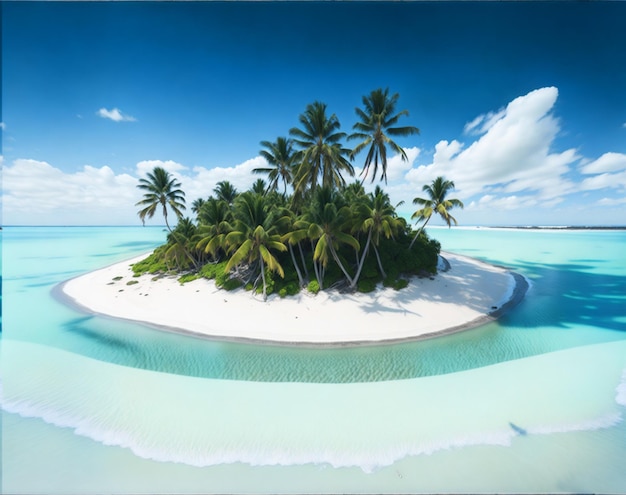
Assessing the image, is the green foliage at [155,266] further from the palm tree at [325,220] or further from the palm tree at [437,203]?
the palm tree at [437,203]

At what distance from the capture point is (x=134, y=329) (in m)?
12.8

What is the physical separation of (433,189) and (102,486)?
860 inches

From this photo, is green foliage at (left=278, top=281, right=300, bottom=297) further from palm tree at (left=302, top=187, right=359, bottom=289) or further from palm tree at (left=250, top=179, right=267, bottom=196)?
palm tree at (left=250, top=179, right=267, bottom=196)

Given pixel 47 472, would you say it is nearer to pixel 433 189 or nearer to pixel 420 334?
pixel 420 334

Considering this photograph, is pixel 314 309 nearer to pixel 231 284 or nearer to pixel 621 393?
pixel 231 284

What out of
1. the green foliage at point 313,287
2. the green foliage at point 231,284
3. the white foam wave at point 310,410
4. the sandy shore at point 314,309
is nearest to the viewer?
the white foam wave at point 310,410

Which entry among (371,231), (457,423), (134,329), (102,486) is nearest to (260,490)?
(102,486)

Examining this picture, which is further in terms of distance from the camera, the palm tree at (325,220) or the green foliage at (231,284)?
the green foliage at (231,284)

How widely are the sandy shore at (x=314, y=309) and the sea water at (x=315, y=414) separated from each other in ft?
3.42

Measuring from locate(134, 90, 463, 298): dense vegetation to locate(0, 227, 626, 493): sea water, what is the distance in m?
6.06

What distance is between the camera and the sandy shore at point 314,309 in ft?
38.7

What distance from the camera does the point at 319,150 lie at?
58.4ft

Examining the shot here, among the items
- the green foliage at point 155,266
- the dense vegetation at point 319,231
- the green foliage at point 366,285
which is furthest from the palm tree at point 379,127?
the green foliage at point 155,266

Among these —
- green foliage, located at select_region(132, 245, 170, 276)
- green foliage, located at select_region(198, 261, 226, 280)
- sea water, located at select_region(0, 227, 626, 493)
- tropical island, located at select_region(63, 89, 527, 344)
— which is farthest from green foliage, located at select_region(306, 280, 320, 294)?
green foliage, located at select_region(132, 245, 170, 276)
